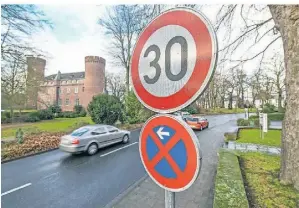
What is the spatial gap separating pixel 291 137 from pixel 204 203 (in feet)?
6.61

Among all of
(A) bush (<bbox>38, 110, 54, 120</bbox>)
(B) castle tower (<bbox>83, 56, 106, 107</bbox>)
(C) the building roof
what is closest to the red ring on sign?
(A) bush (<bbox>38, 110, 54, 120</bbox>)

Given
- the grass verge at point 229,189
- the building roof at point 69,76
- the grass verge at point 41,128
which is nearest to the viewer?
the grass verge at point 229,189

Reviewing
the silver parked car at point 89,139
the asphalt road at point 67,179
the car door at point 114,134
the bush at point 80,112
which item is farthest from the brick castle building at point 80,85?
the asphalt road at point 67,179

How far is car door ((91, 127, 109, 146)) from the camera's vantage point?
319 inches

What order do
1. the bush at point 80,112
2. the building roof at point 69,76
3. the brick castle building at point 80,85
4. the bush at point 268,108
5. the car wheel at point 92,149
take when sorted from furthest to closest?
the building roof at point 69,76 → the brick castle building at point 80,85 → the bush at point 268,108 → the bush at point 80,112 → the car wheel at point 92,149

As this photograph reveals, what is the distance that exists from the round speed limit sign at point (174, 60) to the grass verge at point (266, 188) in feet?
10.1

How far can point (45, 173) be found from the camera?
5535 mm

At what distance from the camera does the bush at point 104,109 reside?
1401cm

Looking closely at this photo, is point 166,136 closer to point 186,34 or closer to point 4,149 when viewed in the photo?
point 186,34

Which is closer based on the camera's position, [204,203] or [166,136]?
[166,136]

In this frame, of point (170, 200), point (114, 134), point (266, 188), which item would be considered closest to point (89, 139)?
point (114, 134)

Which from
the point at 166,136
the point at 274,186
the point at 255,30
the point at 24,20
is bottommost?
the point at 274,186

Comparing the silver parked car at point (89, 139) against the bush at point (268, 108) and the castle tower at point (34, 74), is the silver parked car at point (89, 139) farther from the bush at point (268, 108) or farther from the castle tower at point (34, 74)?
the bush at point (268, 108)

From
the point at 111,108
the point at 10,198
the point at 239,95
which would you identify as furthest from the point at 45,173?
the point at 239,95
